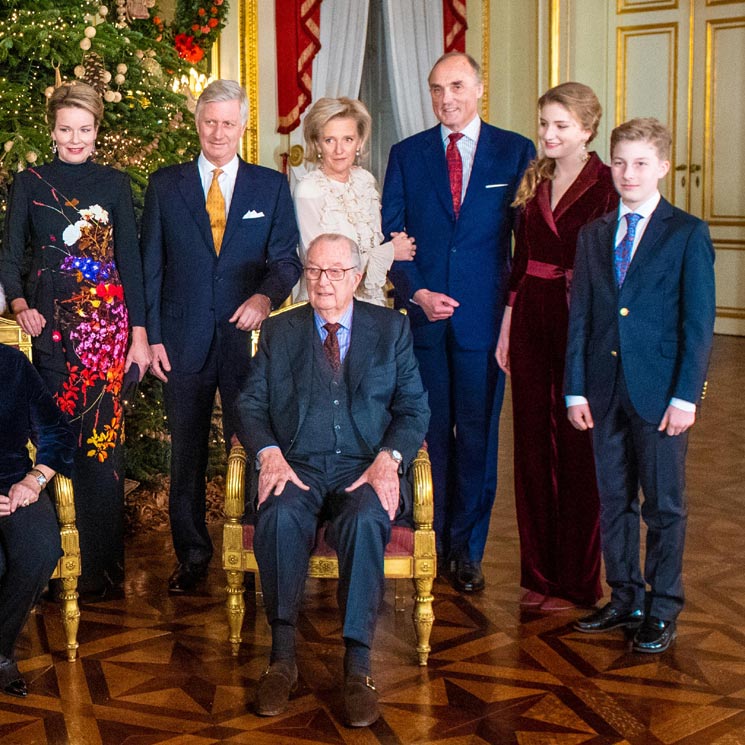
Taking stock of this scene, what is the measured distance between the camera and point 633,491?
3.62 metres

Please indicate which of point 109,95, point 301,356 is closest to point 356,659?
point 301,356

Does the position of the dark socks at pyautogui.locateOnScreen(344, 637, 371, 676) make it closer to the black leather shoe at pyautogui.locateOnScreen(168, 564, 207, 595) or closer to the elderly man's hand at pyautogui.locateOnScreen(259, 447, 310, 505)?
the elderly man's hand at pyautogui.locateOnScreen(259, 447, 310, 505)

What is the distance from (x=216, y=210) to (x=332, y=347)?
80 cm

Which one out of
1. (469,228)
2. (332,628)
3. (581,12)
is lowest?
(332,628)

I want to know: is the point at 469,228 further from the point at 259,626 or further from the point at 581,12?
the point at 581,12

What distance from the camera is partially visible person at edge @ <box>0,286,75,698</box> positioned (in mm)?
3287

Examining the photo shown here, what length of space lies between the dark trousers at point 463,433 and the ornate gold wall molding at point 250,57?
5019 millimetres

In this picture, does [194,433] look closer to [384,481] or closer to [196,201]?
[196,201]

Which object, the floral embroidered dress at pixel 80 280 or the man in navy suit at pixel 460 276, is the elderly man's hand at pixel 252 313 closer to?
the floral embroidered dress at pixel 80 280

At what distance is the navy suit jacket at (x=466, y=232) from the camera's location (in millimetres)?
4082

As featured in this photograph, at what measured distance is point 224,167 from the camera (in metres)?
3.99

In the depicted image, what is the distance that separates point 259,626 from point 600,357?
1.39 meters

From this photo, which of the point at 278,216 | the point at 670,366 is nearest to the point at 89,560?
the point at 278,216

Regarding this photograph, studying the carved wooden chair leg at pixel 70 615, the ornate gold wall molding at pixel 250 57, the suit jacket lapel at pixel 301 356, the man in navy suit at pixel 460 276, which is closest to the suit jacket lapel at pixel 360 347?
the suit jacket lapel at pixel 301 356
